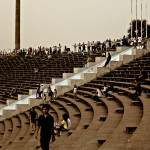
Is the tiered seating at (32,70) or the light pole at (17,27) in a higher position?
the light pole at (17,27)

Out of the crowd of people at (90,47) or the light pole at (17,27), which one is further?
the light pole at (17,27)

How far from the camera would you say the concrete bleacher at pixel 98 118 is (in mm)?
11250

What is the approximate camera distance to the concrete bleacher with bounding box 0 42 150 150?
36.9 ft

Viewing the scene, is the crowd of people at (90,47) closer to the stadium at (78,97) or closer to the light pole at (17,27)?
the stadium at (78,97)

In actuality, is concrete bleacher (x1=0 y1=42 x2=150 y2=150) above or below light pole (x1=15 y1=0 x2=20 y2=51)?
below

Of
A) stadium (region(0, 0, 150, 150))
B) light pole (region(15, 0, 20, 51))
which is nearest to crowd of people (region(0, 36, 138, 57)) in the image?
stadium (region(0, 0, 150, 150))

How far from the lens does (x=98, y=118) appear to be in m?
15.9

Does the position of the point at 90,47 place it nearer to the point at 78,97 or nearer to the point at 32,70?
the point at 32,70

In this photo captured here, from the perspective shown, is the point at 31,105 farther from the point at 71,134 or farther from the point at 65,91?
the point at 71,134

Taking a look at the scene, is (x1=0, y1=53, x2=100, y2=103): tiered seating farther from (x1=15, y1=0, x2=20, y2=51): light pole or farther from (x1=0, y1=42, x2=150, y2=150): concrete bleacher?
(x1=15, y1=0, x2=20, y2=51): light pole

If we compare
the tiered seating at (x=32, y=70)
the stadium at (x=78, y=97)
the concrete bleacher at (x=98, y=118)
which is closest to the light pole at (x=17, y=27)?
Result: the stadium at (x=78, y=97)

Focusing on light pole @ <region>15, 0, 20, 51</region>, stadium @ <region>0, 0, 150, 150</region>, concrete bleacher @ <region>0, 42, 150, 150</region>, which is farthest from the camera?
light pole @ <region>15, 0, 20, 51</region>

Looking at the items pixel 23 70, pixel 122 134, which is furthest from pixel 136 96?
pixel 23 70

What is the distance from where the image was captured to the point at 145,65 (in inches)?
1088
